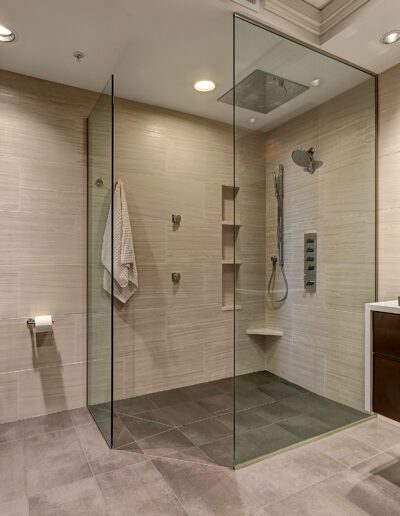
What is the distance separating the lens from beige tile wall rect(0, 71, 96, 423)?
2488mm

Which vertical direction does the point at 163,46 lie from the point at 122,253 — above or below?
above

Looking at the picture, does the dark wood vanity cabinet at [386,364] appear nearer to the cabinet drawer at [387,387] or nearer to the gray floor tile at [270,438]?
the cabinet drawer at [387,387]

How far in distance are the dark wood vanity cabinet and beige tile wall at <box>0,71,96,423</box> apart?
2.04 metres

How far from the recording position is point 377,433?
230 centimetres

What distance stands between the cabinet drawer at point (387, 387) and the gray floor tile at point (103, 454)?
4.51 ft

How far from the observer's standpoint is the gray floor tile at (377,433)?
2180 mm

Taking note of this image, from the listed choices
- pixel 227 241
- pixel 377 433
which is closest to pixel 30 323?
pixel 227 241

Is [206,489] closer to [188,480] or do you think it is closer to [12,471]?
[188,480]

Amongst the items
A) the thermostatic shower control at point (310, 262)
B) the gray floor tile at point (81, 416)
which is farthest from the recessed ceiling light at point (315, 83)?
the gray floor tile at point (81, 416)

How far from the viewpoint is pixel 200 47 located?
2.23 meters

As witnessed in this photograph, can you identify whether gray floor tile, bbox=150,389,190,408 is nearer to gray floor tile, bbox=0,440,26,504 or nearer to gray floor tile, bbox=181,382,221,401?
gray floor tile, bbox=181,382,221,401

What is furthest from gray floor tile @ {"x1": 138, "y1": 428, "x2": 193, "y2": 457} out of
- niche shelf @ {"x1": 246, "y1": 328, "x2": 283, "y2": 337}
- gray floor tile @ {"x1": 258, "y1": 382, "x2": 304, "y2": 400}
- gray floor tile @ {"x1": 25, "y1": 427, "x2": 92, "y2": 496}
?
niche shelf @ {"x1": 246, "y1": 328, "x2": 283, "y2": 337}

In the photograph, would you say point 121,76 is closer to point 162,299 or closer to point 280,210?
point 280,210

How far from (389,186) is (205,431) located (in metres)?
2.08
